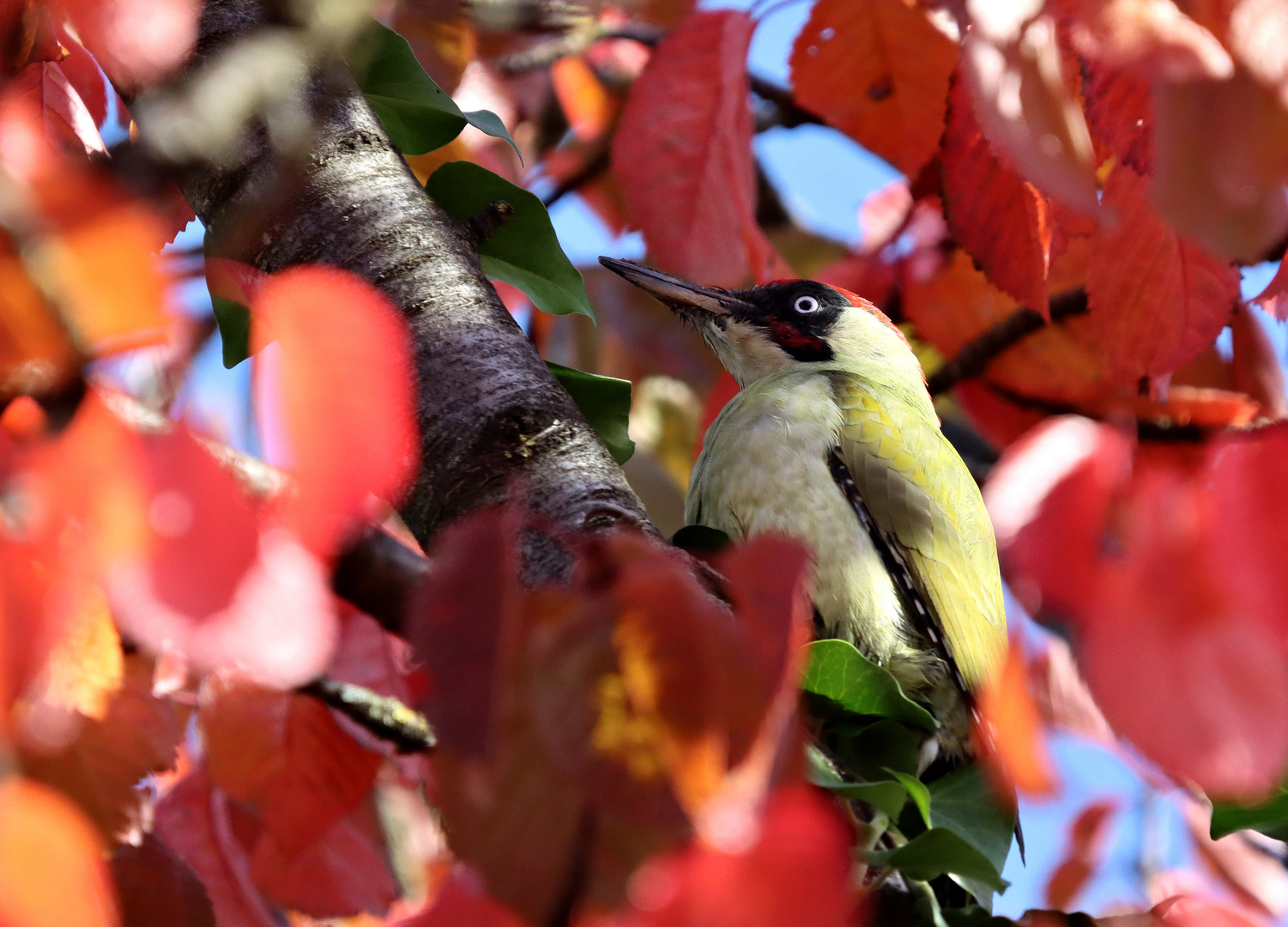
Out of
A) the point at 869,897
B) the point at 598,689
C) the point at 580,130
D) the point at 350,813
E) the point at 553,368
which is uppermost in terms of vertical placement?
the point at 598,689

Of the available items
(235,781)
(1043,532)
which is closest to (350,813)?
(235,781)

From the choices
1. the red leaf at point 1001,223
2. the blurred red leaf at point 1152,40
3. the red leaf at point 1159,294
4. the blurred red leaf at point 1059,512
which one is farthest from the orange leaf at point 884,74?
the blurred red leaf at point 1152,40

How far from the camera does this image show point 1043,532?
70.9 inches

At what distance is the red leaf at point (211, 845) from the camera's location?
6.73 feet

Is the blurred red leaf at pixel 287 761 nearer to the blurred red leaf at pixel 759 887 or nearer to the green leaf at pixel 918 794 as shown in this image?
the green leaf at pixel 918 794

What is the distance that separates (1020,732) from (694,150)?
1.93m

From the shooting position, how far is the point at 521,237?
7.45 feet

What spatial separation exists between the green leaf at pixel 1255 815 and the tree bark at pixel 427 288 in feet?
3.13

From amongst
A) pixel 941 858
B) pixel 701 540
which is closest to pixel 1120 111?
pixel 701 540

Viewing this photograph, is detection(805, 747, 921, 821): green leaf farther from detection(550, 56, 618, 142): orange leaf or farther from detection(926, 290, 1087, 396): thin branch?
detection(550, 56, 618, 142): orange leaf

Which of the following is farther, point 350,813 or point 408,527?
point 350,813

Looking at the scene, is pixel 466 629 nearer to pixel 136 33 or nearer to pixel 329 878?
pixel 136 33

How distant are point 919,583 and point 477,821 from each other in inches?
83.3

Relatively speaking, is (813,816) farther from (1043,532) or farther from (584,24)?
(584,24)
